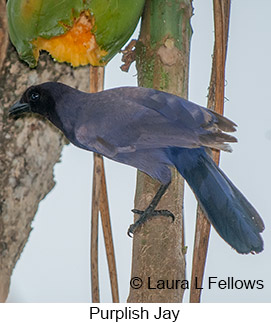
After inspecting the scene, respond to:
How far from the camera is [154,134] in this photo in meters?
1.30

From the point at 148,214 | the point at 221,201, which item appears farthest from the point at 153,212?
the point at 221,201

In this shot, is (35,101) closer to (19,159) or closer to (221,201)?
(19,159)

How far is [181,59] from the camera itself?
45.8 inches

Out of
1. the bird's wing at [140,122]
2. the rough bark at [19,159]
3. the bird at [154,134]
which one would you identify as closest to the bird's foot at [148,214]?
the bird at [154,134]

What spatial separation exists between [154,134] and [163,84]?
0.14 m

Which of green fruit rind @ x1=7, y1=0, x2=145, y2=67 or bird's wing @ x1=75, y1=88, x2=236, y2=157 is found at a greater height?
green fruit rind @ x1=7, y1=0, x2=145, y2=67

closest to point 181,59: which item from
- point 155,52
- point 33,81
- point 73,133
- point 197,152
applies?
point 155,52

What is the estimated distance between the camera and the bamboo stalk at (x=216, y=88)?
1.06m

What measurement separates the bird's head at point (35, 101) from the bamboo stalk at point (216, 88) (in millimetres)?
460

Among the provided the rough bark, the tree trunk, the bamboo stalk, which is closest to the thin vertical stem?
the tree trunk

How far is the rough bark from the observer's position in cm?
162

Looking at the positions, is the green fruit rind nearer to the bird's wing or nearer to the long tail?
the bird's wing

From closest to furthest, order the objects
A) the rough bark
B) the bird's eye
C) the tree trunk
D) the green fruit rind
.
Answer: the green fruit rind, the tree trunk, the bird's eye, the rough bark

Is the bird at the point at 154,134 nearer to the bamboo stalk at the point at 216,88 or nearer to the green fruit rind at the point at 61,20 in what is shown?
the bamboo stalk at the point at 216,88
